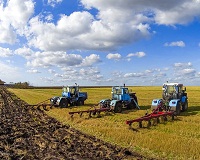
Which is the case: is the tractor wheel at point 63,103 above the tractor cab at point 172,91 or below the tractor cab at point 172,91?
below

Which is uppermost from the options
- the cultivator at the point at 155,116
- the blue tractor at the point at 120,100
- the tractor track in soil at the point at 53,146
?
the blue tractor at the point at 120,100

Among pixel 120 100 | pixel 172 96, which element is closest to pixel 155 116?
pixel 172 96

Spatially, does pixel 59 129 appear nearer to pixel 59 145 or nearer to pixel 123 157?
pixel 59 145

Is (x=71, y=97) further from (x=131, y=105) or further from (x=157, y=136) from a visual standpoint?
(x=157, y=136)

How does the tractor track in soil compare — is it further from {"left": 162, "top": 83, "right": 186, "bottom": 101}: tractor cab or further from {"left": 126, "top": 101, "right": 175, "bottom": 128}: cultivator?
{"left": 162, "top": 83, "right": 186, "bottom": 101}: tractor cab

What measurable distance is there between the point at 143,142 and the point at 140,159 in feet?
7.54

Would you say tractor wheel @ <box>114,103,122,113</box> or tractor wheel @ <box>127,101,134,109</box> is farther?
tractor wheel @ <box>127,101,134,109</box>

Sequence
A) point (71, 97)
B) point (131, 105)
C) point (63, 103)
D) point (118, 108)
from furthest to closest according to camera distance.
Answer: point (71, 97)
point (63, 103)
point (131, 105)
point (118, 108)

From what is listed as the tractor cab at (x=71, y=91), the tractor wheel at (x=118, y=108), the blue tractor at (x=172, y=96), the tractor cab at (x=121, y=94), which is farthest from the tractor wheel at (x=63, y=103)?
the blue tractor at (x=172, y=96)

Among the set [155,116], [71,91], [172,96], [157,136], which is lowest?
[157,136]

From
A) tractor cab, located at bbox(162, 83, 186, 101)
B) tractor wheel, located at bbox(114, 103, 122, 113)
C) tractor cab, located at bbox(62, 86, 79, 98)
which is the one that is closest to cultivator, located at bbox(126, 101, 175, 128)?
tractor cab, located at bbox(162, 83, 186, 101)

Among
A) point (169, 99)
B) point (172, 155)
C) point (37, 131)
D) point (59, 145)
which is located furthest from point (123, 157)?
point (169, 99)

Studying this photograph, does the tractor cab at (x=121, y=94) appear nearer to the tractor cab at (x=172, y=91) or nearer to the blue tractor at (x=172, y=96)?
the blue tractor at (x=172, y=96)

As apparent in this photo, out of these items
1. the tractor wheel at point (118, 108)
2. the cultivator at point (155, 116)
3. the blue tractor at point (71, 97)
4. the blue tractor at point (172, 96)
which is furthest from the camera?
the blue tractor at point (71, 97)
